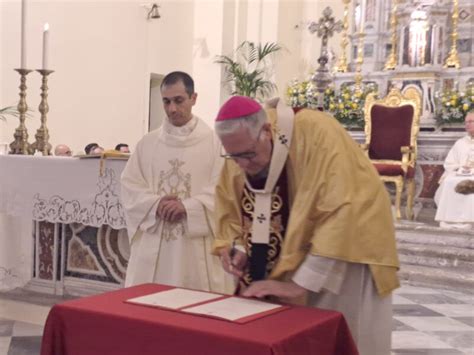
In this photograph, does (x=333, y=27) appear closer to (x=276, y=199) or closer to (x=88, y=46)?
(x=88, y=46)

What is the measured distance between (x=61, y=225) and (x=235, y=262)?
3258 mm

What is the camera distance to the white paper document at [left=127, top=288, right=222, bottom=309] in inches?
101

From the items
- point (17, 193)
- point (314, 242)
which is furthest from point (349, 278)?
point (17, 193)

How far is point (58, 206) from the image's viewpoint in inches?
219

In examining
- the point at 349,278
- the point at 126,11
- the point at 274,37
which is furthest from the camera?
the point at 274,37

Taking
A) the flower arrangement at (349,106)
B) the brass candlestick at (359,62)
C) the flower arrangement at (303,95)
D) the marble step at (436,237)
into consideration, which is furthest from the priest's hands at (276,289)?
the brass candlestick at (359,62)

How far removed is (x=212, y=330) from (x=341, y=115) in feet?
30.9

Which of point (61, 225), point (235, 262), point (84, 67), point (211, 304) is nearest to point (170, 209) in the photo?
point (235, 262)

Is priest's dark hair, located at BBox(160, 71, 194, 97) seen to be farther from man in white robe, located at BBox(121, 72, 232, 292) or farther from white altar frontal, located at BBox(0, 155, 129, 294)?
white altar frontal, located at BBox(0, 155, 129, 294)

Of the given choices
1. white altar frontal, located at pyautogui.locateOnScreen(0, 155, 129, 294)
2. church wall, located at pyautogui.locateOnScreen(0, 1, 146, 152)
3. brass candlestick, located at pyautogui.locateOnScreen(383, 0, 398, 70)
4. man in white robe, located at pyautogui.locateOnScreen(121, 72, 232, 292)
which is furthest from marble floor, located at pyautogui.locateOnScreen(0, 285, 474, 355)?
brass candlestick, located at pyautogui.locateOnScreen(383, 0, 398, 70)

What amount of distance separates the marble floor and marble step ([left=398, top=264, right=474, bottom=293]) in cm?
75

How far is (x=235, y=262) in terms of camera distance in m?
2.82

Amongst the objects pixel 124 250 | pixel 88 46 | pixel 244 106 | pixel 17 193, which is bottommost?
pixel 124 250

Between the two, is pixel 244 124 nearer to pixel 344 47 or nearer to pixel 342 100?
pixel 342 100
